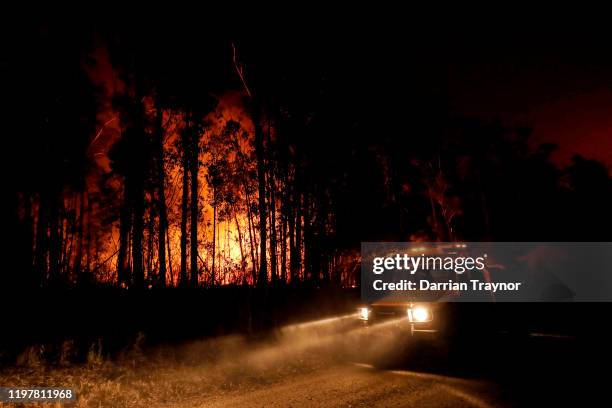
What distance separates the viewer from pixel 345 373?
779cm

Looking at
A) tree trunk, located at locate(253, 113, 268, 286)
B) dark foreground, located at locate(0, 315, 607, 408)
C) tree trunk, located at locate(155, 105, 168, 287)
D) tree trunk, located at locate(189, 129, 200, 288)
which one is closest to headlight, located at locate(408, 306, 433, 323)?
dark foreground, located at locate(0, 315, 607, 408)

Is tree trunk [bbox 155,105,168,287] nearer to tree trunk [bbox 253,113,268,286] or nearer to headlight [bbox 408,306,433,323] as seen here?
tree trunk [bbox 253,113,268,286]

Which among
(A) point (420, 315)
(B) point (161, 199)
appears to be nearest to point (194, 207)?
(B) point (161, 199)

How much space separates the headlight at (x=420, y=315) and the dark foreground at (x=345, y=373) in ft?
1.40

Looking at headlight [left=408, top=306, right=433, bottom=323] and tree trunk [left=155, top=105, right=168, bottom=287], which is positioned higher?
tree trunk [left=155, top=105, right=168, bottom=287]

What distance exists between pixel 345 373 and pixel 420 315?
159 cm

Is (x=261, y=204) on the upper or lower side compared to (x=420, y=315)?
upper

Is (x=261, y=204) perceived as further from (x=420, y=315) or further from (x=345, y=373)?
(x=345, y=373)

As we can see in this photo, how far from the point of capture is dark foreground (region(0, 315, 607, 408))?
239 inches

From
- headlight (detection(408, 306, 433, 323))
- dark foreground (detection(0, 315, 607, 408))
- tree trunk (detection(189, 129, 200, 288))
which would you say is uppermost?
tree trunk (detection(189, 129, 200, 288))

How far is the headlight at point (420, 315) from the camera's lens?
849 cm

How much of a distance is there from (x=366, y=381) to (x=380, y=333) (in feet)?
6.84

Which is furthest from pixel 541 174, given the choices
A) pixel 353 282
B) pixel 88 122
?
pixel 88 122

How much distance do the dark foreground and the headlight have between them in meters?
0.43
